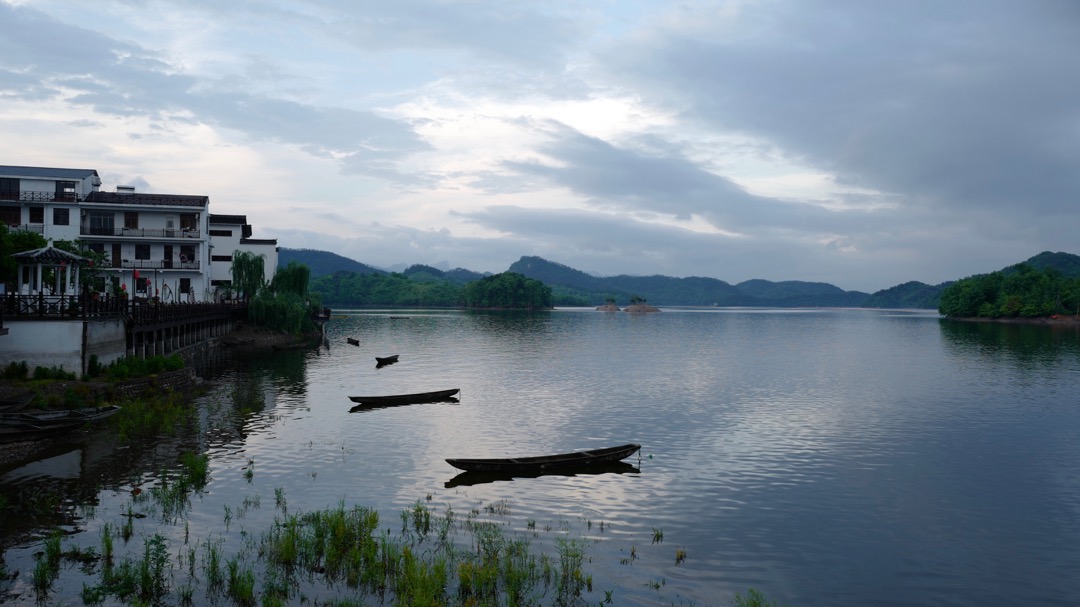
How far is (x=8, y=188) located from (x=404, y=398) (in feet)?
212

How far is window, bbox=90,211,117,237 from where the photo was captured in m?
84.8

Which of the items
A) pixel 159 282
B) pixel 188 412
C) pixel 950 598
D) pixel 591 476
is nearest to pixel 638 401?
pixel 591 476

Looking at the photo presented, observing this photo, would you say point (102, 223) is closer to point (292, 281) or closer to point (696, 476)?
point (292, 281)

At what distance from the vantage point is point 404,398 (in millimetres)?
46844

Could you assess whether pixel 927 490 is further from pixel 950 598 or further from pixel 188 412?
pixel 188 412

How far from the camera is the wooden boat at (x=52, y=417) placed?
2883 cm

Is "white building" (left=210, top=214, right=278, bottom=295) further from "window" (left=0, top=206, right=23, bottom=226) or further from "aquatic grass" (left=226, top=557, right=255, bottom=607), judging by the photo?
"aquatic grass" (left=226, top=557, right=255, bottom=607)

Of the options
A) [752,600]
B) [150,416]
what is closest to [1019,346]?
[752,600]

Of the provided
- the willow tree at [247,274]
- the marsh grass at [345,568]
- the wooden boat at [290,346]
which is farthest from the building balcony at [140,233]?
the marsh grass at [345,568]

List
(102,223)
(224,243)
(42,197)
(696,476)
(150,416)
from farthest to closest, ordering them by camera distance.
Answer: (224,243)
(102,223)
(42,197)
(150,416)
(696,476)

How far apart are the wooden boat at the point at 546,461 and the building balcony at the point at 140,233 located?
242 feet

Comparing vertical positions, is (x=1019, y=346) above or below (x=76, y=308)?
below

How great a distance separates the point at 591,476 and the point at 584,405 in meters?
19.0

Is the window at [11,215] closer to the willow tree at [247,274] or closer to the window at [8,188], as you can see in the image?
the window at [8,188]
